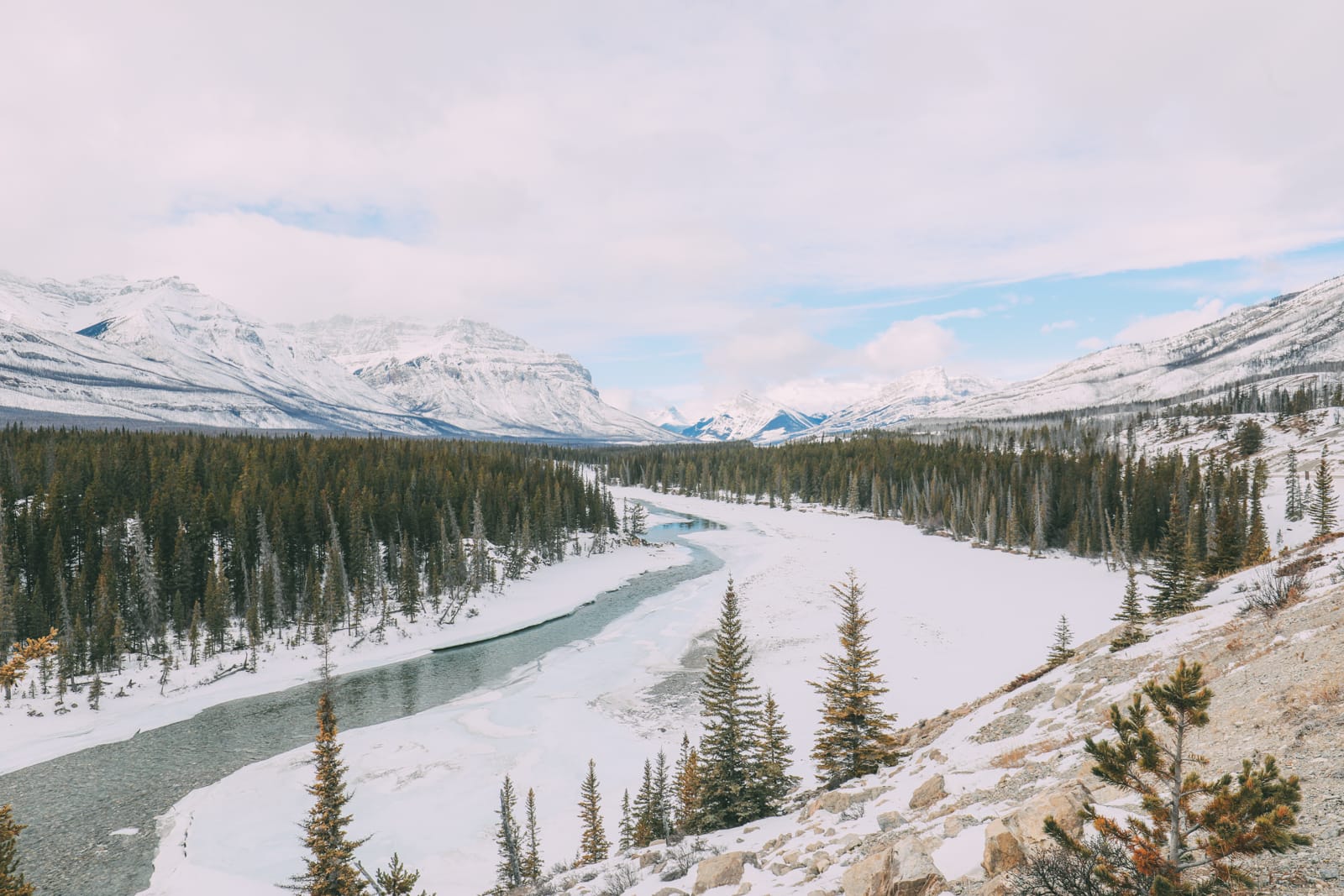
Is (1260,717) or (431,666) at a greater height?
(1260,717)

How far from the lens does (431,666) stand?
46719mm

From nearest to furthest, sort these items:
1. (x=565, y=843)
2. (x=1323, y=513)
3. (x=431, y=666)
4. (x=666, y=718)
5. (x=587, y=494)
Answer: (x=565, y=843) < (x=666, y=718) < (x=431, y=666) < (x=1323, y=513) < (x=587, y=494)

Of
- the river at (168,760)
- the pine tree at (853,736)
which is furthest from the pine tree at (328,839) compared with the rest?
the pine tree at (853,736)

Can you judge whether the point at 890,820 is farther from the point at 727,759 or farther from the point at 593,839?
the point at 593,839

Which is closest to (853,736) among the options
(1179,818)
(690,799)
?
(690,799)

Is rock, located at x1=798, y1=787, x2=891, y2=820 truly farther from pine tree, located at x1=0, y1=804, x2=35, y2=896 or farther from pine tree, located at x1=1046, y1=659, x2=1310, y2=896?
pine tree, located at x1=0, y1=804, x2=35, y2=896

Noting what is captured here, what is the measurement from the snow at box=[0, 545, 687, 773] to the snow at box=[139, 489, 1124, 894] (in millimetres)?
11250

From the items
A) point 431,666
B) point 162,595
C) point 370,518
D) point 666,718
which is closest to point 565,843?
point 666,718

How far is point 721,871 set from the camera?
12602mm

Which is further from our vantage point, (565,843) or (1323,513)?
(1323,513)

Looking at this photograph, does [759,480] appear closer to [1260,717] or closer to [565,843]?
[565,843]

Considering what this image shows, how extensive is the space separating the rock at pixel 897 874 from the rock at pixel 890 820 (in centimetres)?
305

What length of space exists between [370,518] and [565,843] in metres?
54.0

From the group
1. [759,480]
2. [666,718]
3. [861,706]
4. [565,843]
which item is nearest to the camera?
[861,706]
